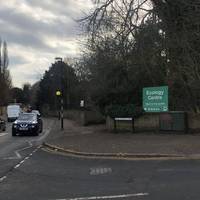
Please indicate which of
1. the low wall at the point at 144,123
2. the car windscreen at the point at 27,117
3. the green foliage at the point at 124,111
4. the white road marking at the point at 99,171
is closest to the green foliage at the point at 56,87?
the car windscreen at the point at 27,117

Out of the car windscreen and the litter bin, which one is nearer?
the litter bin

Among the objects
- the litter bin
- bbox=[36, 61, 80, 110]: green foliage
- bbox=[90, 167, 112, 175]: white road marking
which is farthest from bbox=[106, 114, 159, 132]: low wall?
bbox=[36, 61, 80, 110]: green foliage

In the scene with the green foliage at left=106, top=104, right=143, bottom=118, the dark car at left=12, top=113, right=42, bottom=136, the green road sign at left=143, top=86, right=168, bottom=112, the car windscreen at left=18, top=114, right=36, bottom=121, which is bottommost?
the dark car at left=12, top=113, right=42, bottom=136

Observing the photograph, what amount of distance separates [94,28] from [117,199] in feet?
67.3

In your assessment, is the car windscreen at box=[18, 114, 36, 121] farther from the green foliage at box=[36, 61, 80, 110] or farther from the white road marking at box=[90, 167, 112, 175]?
the green foliage at box=[36, 61, 80, 110]

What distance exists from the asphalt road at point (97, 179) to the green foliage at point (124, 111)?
13.6 meters

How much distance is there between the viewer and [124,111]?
109 ft

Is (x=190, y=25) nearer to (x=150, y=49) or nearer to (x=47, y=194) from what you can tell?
(x=150, y=49)

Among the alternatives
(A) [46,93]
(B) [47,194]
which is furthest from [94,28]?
(A) [46,93]

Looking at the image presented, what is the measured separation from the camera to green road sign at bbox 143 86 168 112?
96.2 ft

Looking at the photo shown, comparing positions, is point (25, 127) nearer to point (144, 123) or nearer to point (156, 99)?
point (144, 123)

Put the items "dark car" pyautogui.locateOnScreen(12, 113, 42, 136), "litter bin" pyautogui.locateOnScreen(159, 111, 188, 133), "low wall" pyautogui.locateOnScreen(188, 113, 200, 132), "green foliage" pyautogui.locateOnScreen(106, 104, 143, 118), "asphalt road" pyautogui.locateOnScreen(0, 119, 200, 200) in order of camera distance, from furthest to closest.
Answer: "dark car" pyautogui.locateOnScreen(12, 113, 42, 136) < "green foliage" pyautogui.locateOnScreen(106, 104, 143, 118) < "low wall" pyautogui.locateOnScreen(188, 113, 200, 132) < "litter bin" pyautogui.locateOnScreen(159, 111, 188, 133) < "asphalt road" pyautogui.locateOnScreen(0, 119, 200, 200)

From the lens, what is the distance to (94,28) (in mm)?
30547

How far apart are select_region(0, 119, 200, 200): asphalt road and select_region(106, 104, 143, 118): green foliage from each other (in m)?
13.6
